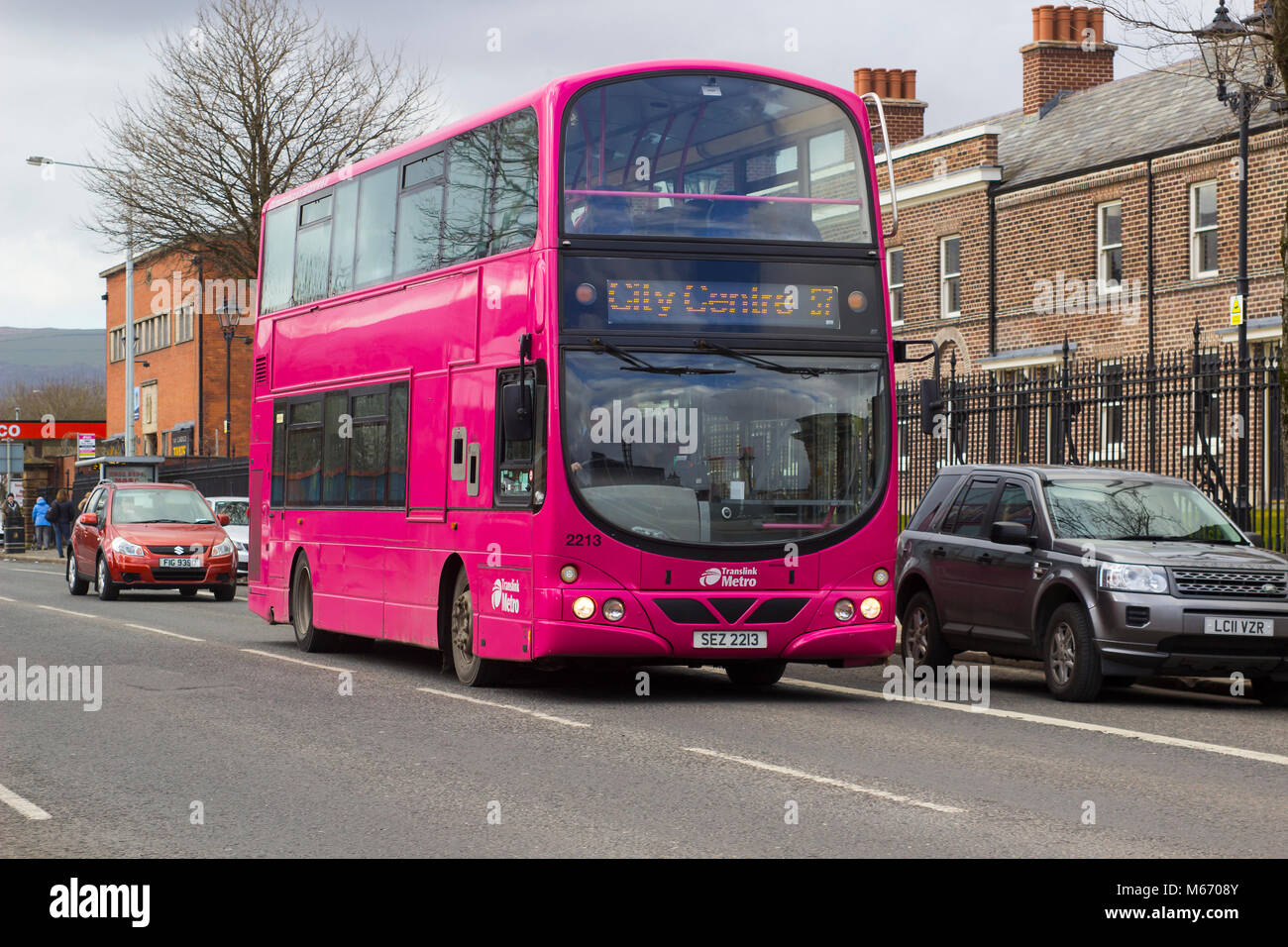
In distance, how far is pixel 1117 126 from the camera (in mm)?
36500

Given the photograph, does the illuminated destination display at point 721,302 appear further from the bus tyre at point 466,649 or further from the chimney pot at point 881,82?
the chimney pot at point 881,82

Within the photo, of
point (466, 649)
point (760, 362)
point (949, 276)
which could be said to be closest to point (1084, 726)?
point (760, 362)

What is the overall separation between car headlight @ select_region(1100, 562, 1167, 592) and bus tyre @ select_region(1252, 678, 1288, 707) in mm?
1250

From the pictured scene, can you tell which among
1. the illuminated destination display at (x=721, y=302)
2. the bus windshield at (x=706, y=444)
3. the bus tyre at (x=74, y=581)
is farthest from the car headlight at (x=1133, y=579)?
the bus tyre at (x=74, y=581)

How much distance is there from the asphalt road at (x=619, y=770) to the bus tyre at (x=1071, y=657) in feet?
0.60

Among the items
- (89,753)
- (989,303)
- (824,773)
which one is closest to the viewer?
(824,773)

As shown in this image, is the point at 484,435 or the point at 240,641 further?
the point at 240,641

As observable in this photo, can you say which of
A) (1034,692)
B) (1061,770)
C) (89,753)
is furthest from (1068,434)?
(89,753)

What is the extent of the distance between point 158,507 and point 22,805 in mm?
21076

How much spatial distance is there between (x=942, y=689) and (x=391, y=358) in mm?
5315

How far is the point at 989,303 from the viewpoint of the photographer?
125 ft

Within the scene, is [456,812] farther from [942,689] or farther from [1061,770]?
[942,689]

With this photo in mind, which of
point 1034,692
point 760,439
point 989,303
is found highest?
point 989,303
